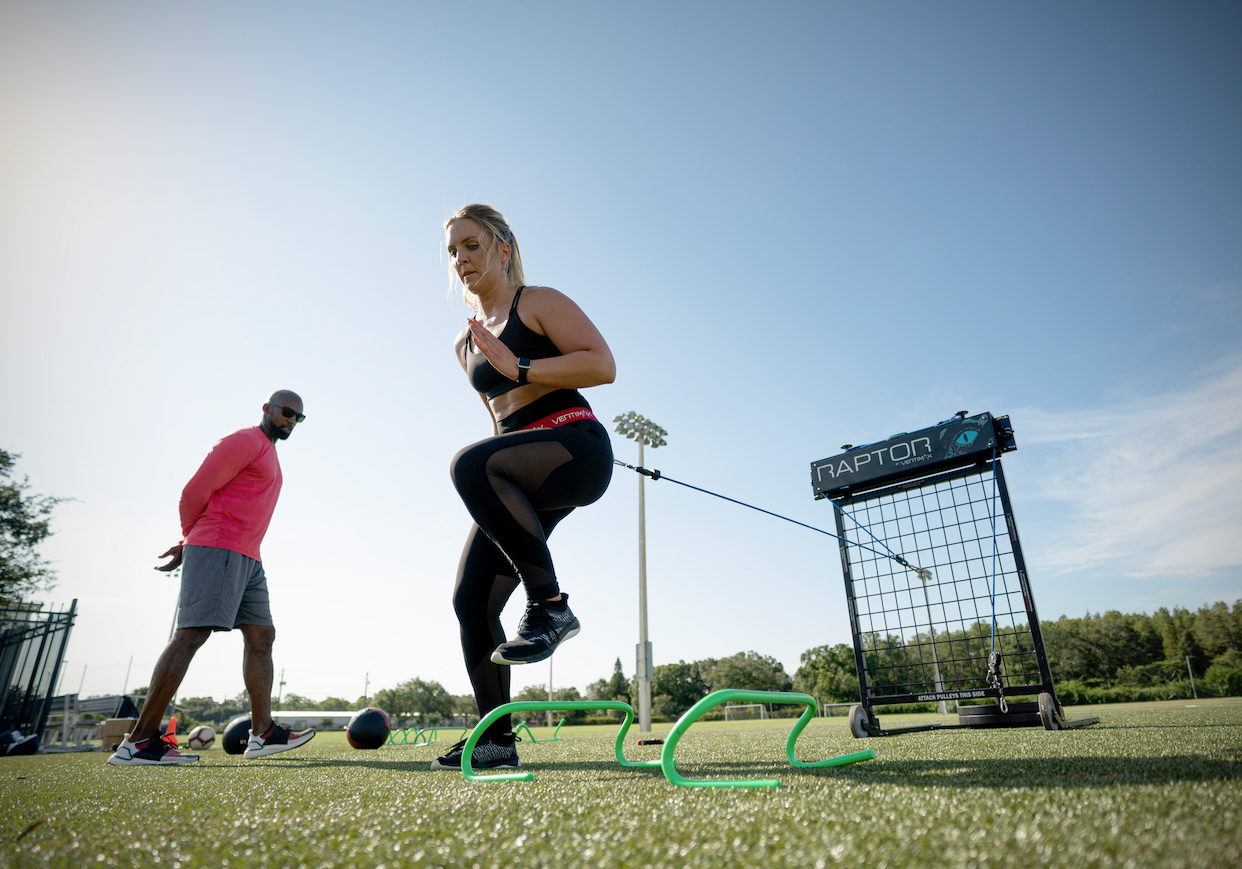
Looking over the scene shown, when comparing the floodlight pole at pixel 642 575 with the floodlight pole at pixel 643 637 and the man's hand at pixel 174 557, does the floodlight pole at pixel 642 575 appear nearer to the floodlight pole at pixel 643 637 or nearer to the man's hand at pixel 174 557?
the floodlight pole at pixel 643 637

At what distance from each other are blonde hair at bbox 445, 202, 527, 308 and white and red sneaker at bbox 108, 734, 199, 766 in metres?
3.06

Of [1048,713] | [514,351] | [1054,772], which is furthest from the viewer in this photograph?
[1048,713]

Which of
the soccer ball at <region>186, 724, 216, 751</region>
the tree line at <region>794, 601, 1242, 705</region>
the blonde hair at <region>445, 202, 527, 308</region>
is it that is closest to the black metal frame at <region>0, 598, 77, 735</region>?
the soccer ball at <region>186, 724, 216, 751</region>

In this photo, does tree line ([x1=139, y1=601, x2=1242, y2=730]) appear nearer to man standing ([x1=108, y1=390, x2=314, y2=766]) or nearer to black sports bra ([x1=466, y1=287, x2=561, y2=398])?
man standing ([x1=108, y1=390, x2=314, y2=766])

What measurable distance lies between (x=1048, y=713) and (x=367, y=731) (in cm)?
516

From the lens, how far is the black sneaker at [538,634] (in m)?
1.83

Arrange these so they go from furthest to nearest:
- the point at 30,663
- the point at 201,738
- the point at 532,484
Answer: the point at 30,663 < the point at 201,738 < the point at 532,484

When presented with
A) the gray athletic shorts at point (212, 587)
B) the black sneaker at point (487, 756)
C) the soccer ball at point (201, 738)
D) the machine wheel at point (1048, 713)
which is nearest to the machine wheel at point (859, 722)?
the machine wheel at point (1048, 713)

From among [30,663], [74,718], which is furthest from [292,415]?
[74,718]

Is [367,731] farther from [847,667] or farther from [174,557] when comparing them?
[847,667]

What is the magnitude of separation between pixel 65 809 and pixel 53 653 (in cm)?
1146

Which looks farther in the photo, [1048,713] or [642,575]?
[642,575]

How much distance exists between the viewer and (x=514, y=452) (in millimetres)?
1973

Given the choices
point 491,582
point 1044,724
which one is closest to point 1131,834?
point 491,582
